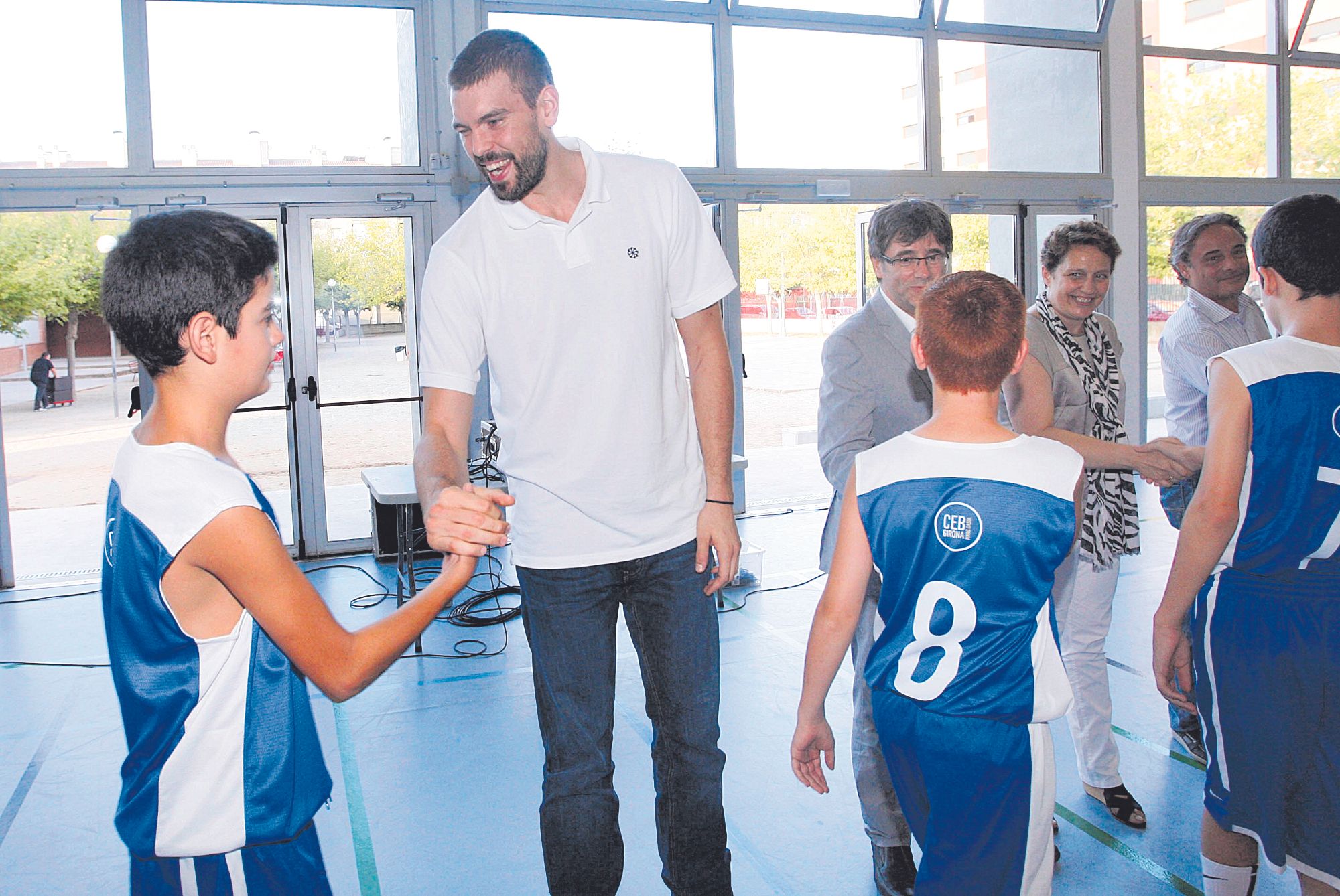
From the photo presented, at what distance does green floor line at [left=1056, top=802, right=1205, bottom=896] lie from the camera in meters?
2.55

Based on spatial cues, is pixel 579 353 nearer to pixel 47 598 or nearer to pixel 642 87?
pixel 47 598

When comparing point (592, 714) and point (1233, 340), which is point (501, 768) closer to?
point (592, 714)

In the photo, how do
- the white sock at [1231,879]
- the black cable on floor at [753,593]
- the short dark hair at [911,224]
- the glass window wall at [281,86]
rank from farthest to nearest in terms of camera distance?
the glass window wall at [281,86] → the black cable on floor at [753,593] → the short dark hair at [911,224] → the white sock at [1231,879]

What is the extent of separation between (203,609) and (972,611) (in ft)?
3.73

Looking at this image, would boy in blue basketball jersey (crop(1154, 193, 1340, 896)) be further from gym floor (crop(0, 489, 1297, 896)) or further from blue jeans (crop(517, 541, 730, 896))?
blue jeans (crop(517, 541, 730, 896))

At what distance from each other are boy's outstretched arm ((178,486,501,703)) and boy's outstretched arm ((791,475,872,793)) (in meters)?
0.66

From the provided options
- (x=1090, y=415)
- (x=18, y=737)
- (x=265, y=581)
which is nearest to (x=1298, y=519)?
(x=1090, y=415)

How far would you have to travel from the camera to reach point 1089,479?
3.00m

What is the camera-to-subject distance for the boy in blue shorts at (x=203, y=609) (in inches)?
51.3

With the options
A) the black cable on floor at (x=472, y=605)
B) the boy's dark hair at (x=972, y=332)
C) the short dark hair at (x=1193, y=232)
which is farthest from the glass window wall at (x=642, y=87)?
the boy's dark hair at (x=972, y=332)

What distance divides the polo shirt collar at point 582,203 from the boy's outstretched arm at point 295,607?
81 cm

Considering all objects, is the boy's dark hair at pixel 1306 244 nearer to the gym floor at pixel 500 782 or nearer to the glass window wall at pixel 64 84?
the gym floor at pixel 500 782

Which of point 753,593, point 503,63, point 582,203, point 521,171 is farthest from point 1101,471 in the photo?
point 753,593

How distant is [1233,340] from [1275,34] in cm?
817
